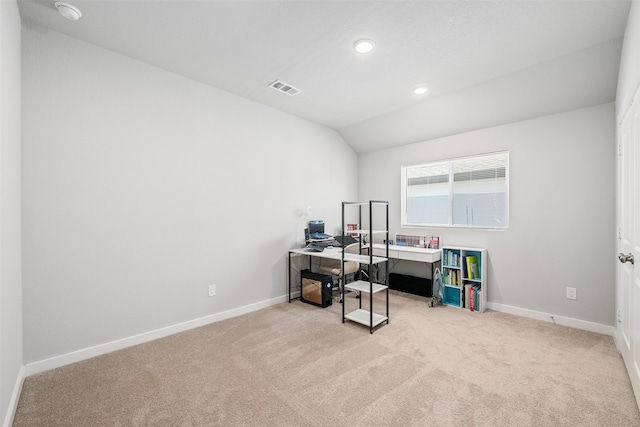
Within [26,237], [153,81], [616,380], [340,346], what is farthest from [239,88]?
[616,380]

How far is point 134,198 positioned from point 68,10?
147 cm

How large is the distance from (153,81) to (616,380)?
4646 mm

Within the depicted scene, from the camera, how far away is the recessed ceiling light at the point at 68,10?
2029 millimetres

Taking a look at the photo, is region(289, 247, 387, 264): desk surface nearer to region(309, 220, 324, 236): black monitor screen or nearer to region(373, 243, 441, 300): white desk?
region(309, 220, 324, 236): black monitor screen

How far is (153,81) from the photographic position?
113 inches

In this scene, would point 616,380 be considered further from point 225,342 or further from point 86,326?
point 86,326

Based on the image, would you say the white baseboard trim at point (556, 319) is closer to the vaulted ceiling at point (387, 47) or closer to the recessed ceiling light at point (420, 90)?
the vaulted ceiling at point (387, 47)

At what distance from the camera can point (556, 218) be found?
10.7ft

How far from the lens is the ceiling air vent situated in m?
3.22

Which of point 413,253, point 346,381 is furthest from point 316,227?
point 346,381

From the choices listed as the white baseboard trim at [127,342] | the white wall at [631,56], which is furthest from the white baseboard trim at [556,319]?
the white baseboard trim at [127,342]

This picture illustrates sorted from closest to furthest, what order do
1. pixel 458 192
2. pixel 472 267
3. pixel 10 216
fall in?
pixel 10 216 < pixel 472 267 < pixel 458 192

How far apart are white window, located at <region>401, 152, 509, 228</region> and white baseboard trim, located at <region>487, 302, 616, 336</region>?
40.2 inches

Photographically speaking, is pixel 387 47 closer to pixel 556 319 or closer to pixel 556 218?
pixel 556 218
